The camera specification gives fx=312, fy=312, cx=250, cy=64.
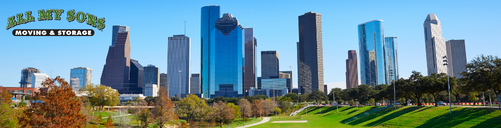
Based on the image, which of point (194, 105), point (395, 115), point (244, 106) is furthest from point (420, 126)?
point (194, 105)

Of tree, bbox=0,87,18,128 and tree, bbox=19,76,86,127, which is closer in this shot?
tree, bbox=19,76,86,127

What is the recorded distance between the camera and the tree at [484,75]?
49656 millimetres

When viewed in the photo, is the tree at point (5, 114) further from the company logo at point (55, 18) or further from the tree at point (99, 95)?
the tree at point (99, 95)

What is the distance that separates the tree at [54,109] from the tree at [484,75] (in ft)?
190

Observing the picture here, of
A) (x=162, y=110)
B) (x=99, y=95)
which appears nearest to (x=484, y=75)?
(x=162, y=110)

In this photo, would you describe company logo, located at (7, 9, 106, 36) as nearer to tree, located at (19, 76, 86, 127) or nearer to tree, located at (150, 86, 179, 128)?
tree, located at (19, 76, 86, 127)

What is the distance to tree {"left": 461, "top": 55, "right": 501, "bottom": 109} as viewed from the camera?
163ft

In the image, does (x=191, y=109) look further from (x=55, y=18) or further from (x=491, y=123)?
(x=491, y=123)

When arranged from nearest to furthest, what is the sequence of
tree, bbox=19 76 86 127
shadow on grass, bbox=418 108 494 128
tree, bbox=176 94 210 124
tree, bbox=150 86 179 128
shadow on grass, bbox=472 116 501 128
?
tree, bbox=19 76 86 127, shadow on grass, bbox=472 116 501 128, shadow on grass, bbox=418 108 494 128, tree, bbox=150 86 179 128, tree, bbox=176 94 210 124

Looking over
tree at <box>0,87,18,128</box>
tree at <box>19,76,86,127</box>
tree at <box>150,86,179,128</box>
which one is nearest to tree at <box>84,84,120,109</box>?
tree at <box>150,86,179,128</box>

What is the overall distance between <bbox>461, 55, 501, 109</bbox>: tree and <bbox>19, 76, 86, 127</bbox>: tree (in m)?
57.8

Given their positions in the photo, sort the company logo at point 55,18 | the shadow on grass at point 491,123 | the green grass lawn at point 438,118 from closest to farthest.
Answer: the company logo at point 55,18 < the shadow on grass at point 491,123 < the green grass lawn at point 438,118

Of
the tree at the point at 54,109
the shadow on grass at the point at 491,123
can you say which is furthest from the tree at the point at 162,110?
the shadow on grass at the point at 491,123

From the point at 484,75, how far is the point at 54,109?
196 ft
